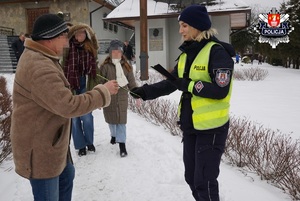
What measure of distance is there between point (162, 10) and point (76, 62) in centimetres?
1448

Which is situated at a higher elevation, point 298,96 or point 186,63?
point 186,63

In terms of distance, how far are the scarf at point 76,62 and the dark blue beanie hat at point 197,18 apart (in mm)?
2068

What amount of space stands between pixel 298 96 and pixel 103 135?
7676 millimetres

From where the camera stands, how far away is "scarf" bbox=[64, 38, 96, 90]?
13.2ft

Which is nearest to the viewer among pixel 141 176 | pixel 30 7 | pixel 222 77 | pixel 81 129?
pixel 222 77

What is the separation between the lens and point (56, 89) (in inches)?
70.4

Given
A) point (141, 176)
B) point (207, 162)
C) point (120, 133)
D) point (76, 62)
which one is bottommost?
point (141, 176)

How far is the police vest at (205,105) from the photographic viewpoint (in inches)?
88.7

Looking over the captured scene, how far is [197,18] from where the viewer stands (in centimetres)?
234

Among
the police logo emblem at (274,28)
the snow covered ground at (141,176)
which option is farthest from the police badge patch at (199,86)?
the police logo emblem at (274,28)

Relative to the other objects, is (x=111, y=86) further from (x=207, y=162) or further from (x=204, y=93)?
(x=207, y=162)

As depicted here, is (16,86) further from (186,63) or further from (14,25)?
(14,25)

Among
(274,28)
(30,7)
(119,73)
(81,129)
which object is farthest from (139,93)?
(274,28)

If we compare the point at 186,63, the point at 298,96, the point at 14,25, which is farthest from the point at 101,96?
the point at 14,25
